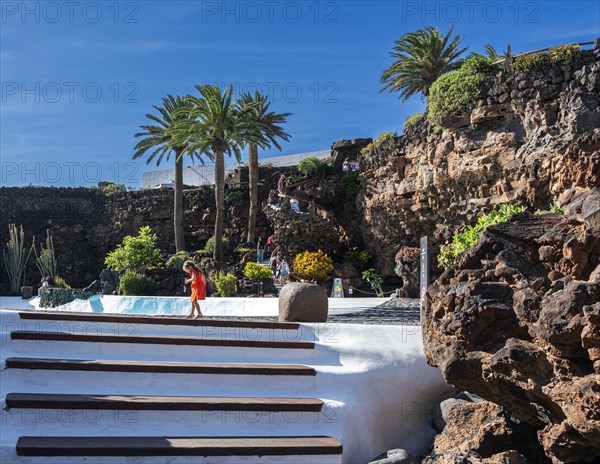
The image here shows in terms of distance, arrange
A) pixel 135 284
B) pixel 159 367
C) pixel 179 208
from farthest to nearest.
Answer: pixel 179 208 < pixel 135 284 < pixel 159 367

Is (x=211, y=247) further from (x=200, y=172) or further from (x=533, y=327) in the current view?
(x=533, y=327)

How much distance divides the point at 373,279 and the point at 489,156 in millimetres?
8485

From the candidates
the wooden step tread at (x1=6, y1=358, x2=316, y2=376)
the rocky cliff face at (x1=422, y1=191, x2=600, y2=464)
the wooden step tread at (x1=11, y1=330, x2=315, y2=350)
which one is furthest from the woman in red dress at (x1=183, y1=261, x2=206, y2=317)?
the rocky cliff face at (x1=422, y1=191, x2=600, y2=464)

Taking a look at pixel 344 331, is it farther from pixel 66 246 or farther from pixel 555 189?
pixel 66 246

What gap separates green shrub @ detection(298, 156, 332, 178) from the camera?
33688 millimetres

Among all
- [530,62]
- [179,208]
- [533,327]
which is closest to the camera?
[533,327]

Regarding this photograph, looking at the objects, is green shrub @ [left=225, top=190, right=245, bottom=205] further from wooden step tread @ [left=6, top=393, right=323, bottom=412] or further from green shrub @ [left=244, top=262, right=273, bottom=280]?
wooden step tread @ [left=6, top=393, right=323, bottom=412]

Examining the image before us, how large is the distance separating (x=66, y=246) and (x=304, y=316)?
1370 inches

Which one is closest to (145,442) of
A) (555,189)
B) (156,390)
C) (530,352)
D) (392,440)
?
(156,390)

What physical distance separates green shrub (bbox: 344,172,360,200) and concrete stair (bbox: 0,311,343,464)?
22296 mm

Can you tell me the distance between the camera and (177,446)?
6.97 m

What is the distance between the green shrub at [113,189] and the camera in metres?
43.4

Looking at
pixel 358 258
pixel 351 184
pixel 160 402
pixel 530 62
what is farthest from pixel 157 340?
pixel 351 184

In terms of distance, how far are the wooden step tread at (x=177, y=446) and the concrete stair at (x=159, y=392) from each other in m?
0.01
